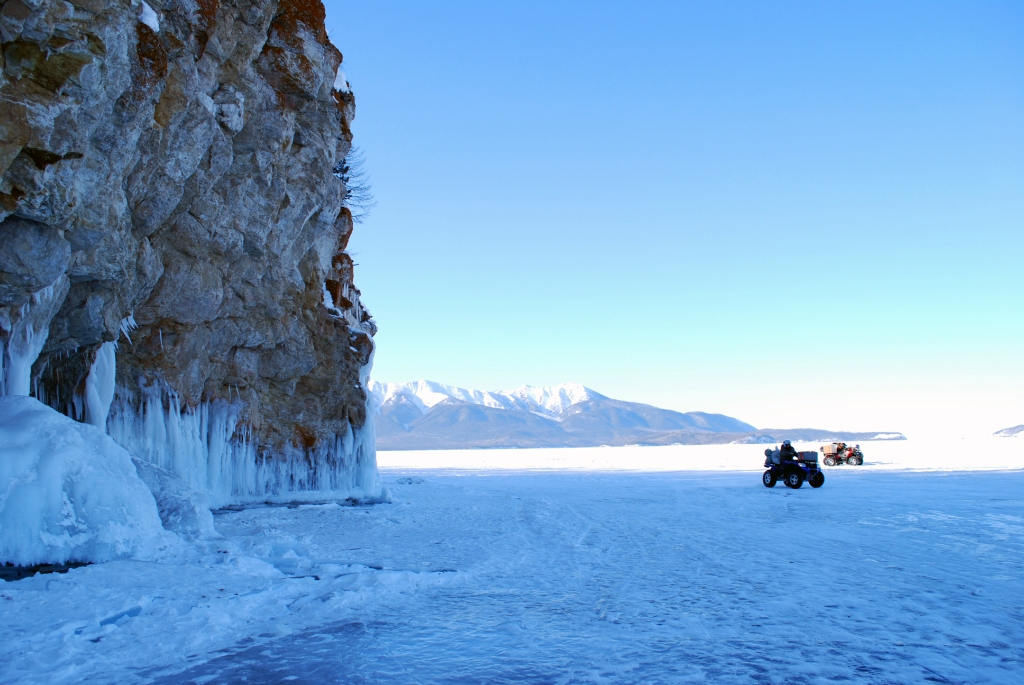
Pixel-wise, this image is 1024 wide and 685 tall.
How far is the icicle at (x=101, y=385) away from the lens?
42.9ft

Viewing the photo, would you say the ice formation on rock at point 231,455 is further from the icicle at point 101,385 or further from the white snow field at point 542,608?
the white snow field at point 542,608

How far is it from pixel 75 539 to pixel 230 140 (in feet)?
27.4

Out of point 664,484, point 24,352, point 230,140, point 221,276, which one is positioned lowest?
point 664,484

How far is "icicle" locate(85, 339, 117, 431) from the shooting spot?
13062 millimetres

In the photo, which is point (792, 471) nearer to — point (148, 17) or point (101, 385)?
point (101, 385)

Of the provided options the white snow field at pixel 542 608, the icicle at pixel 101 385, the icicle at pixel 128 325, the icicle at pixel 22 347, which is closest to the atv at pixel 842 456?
the white snow field at pixel 542 608

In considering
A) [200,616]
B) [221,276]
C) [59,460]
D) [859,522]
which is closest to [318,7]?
[221,276]

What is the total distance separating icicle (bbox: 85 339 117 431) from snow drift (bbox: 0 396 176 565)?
3551 millimetres

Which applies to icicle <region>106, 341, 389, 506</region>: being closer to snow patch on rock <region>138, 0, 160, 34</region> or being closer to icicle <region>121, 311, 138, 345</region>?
icicle <region>121, 311, 138, 345</region>

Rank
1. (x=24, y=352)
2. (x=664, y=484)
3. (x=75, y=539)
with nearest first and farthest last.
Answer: (x=75, y=539) → (x=24, y=352) → (x=664, y=484)

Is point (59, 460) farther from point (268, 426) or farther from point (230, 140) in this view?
point (268, 426)

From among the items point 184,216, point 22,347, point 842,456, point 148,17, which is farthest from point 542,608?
point 842,456

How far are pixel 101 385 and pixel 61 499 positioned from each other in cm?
565

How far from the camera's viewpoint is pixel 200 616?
627cm
